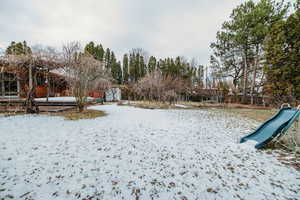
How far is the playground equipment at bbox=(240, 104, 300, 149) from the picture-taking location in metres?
2.77

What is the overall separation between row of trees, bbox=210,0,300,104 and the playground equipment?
29.1ft

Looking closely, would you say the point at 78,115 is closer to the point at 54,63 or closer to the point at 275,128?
the point at 54,63

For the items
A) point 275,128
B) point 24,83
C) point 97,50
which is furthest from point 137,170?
point 97,50

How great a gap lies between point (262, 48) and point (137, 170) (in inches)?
683

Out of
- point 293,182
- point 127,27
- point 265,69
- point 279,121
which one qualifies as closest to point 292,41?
point 265,69

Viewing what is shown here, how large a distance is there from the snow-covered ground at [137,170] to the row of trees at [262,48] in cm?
1087

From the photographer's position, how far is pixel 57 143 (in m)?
3.04

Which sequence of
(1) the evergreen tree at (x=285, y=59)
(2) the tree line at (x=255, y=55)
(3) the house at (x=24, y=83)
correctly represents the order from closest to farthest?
(3) the house at (x=24, y=83)
(1) the evergreen tree at (x=285, y=59)
(2) the tree line at (x=255, y=55)

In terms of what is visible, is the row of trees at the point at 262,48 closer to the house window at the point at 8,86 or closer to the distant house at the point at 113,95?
the distant house at the point at 113,95

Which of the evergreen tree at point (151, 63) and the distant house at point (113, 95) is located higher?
the evergreen tree at point (151, 63)

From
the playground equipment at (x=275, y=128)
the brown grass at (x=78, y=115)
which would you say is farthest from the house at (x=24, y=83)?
the playground equipment at (x=275, y=128)

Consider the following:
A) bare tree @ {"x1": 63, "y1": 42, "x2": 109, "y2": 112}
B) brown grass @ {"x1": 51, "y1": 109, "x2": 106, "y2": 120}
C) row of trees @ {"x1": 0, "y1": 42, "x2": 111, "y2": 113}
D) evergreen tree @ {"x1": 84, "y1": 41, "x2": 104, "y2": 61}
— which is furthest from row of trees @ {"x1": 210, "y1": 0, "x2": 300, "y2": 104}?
evergreen tree @ {"x1": 84, "y1": 41, "x2": 104, "y2": 61}

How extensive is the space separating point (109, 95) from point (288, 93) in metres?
20.4

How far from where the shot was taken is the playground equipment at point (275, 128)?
9.10ft
